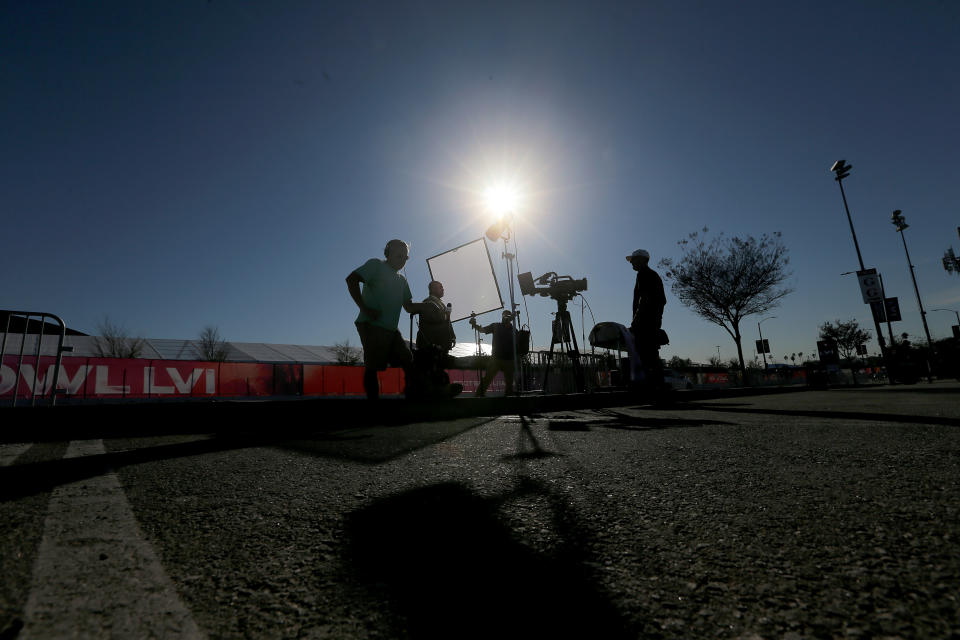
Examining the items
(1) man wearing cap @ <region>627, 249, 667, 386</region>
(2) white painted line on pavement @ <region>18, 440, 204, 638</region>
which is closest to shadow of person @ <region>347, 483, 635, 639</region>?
(2) white painted line on pavement @ <region>18, 440, 204, 638</region>

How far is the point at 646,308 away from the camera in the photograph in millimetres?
6281

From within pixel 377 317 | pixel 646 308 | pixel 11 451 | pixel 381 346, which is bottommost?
pixel 11 451

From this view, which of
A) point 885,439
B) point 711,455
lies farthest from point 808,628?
point 885,439

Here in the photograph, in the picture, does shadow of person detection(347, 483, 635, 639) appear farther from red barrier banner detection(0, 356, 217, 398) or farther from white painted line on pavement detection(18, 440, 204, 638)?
red barrier banner detection(0, 356, 217, 398)

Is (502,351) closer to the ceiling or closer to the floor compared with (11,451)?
closer to the ceiling

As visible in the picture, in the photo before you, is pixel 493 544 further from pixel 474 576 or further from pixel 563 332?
pixel 563 332

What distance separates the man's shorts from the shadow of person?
11.1ft

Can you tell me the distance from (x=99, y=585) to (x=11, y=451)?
2.52 metres

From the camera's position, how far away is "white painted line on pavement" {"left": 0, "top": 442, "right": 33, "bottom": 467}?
201 centimetres

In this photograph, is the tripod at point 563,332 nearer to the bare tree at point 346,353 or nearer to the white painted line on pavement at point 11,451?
the white painted line on pavement at point 11,451

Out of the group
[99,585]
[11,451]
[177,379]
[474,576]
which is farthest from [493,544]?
[177,379]

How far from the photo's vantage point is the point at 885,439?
2.13 m

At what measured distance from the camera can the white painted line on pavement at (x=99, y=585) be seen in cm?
60

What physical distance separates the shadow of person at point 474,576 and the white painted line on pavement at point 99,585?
0.96ft
